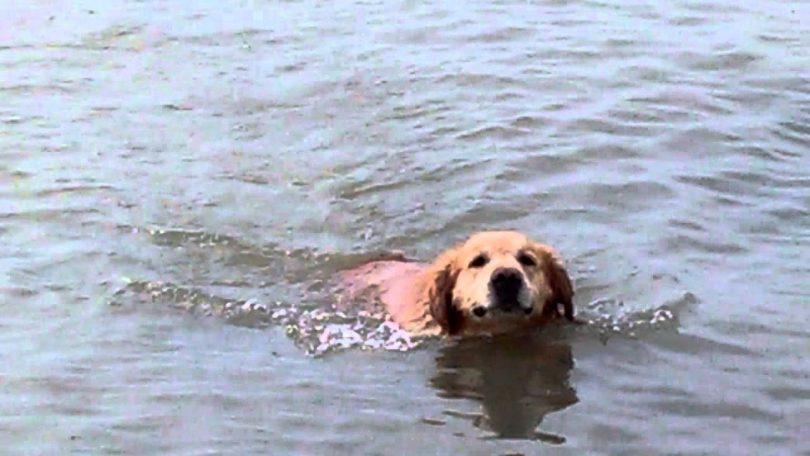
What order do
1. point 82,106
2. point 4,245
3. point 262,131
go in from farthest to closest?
point 82,106
point 262,131
point 4,245

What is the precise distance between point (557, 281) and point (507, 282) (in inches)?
14.2

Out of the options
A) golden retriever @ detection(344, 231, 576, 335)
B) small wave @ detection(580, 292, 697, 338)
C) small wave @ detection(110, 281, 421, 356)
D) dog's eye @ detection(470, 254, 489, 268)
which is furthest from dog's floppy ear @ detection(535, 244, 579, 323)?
small wave @ detection(110, 281, 421, 356)

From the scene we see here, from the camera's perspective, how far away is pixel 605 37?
44.9ft

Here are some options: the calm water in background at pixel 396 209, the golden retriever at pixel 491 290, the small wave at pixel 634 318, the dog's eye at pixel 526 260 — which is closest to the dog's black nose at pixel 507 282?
the golden retriever at pixel 491 290

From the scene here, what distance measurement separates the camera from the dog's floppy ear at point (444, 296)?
7.99 m

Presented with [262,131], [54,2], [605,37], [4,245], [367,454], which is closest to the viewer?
[367,454]

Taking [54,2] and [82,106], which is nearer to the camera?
[82,106]

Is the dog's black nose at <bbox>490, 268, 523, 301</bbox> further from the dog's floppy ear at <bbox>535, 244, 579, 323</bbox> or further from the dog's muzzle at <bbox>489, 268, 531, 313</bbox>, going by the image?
the dog's floppy ear at <bbox>535, 244, 579, 323</bbox>

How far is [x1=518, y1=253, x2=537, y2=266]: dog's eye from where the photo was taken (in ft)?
25.9

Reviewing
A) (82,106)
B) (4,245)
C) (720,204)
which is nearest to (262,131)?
(82,106)

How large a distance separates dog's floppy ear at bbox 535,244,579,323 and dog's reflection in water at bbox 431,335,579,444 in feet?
0.74

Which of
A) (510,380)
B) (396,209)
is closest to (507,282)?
(510,380)

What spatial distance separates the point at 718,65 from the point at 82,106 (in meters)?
5.25

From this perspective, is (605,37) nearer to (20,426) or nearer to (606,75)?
(606,75)
